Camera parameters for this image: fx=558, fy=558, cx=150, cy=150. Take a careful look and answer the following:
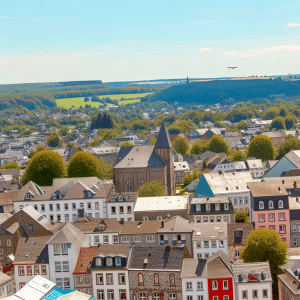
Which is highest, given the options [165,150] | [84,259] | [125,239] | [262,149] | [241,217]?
[165,150]

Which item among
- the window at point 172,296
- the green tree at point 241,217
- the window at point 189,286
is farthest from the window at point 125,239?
the green tree at point 241,217

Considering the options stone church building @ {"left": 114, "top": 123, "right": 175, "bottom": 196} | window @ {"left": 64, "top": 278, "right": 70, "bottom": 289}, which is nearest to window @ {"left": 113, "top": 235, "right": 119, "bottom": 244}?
window @ {"left": 64, "top": 278, "right": 70, "bottom": 289}

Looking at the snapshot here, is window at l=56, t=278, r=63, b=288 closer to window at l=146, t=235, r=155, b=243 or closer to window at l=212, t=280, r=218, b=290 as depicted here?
→ window at l=146, t=235, r=155, b=243

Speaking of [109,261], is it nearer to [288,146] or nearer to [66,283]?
[66,283]

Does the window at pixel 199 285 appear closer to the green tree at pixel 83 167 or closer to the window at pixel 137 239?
the window at pixel 137 239

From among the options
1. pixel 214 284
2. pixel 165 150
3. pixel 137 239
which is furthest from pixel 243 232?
pixel 165 150

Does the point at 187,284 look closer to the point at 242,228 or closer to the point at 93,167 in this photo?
the point at 242,228
